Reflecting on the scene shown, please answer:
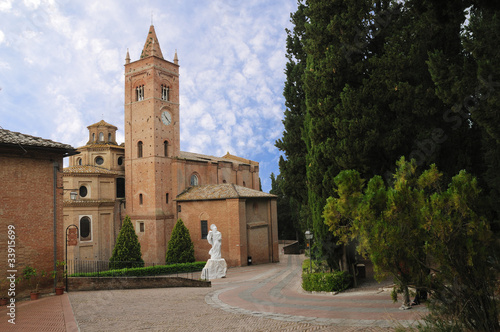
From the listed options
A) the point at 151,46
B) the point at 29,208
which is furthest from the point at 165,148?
the point at 29,208

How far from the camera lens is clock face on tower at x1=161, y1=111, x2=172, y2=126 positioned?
34562 millimetres

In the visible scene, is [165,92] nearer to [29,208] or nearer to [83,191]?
[83,191]

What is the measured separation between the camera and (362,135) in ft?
43.0

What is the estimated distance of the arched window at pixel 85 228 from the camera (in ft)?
101

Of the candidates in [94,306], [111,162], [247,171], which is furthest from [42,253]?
[247,171]

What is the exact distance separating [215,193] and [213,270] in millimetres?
8974

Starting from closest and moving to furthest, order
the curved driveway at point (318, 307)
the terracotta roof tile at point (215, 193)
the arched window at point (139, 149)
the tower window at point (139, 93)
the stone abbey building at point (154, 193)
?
the curved driveway at point (318, 307)
the stone abbey building at point (154, 193)
the terracotta roof tile at point (215, 193)
the arched window at point (139, 149)
the tower window at point (139, 93)

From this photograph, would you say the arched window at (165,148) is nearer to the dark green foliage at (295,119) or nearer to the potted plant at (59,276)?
the dark green foliage at (295,119)

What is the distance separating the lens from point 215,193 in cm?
3212

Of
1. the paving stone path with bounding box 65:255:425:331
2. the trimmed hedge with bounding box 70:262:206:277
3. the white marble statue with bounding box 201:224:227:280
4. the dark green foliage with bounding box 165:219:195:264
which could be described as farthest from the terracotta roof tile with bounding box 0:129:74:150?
the dark green foliage with bounding box 165:219:195:264

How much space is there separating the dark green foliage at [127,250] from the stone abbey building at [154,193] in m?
2.57

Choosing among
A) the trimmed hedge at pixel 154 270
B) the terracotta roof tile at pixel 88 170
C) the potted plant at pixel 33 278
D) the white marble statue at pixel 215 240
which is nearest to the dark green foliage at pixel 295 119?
the white marble statue at pixel 215 240

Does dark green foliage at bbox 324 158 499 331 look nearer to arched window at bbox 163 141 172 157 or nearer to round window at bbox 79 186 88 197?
arched window at bbox 163 141 172 157

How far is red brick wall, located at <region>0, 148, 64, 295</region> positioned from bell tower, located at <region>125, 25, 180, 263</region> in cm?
1866
